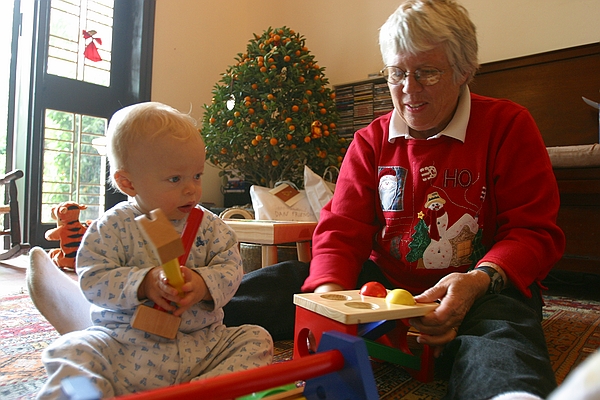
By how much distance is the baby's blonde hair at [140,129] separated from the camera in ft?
2.31

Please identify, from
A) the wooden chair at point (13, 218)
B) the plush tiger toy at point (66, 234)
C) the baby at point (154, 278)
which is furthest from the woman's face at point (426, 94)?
the wooden chair at point (13, 218)

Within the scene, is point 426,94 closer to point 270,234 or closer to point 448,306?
point 448,306

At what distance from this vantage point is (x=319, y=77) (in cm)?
230

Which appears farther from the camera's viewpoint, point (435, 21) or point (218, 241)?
point (435, 21)

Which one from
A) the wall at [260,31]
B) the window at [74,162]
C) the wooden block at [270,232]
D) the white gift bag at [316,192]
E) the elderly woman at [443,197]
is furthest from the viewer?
the window at [74,162]

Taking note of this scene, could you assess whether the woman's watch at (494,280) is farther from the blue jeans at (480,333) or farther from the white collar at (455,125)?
the white collar at (455,125)

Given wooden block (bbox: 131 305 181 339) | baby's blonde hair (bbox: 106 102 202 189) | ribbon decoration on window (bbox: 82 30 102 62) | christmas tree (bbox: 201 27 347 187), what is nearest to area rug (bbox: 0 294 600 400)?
wooden block (bbox: 131 305 181 339)

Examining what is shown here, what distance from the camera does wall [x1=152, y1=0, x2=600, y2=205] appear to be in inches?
93.0

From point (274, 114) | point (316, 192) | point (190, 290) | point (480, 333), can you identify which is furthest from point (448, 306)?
point (274, 114)

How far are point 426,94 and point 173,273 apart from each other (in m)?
0.64

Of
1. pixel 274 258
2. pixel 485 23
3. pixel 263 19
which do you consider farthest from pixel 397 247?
pixel 263 19

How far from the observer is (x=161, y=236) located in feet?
1.60

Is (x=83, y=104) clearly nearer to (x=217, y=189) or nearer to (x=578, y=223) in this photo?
(x=217, y=189)

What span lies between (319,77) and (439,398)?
1825 millimetres
